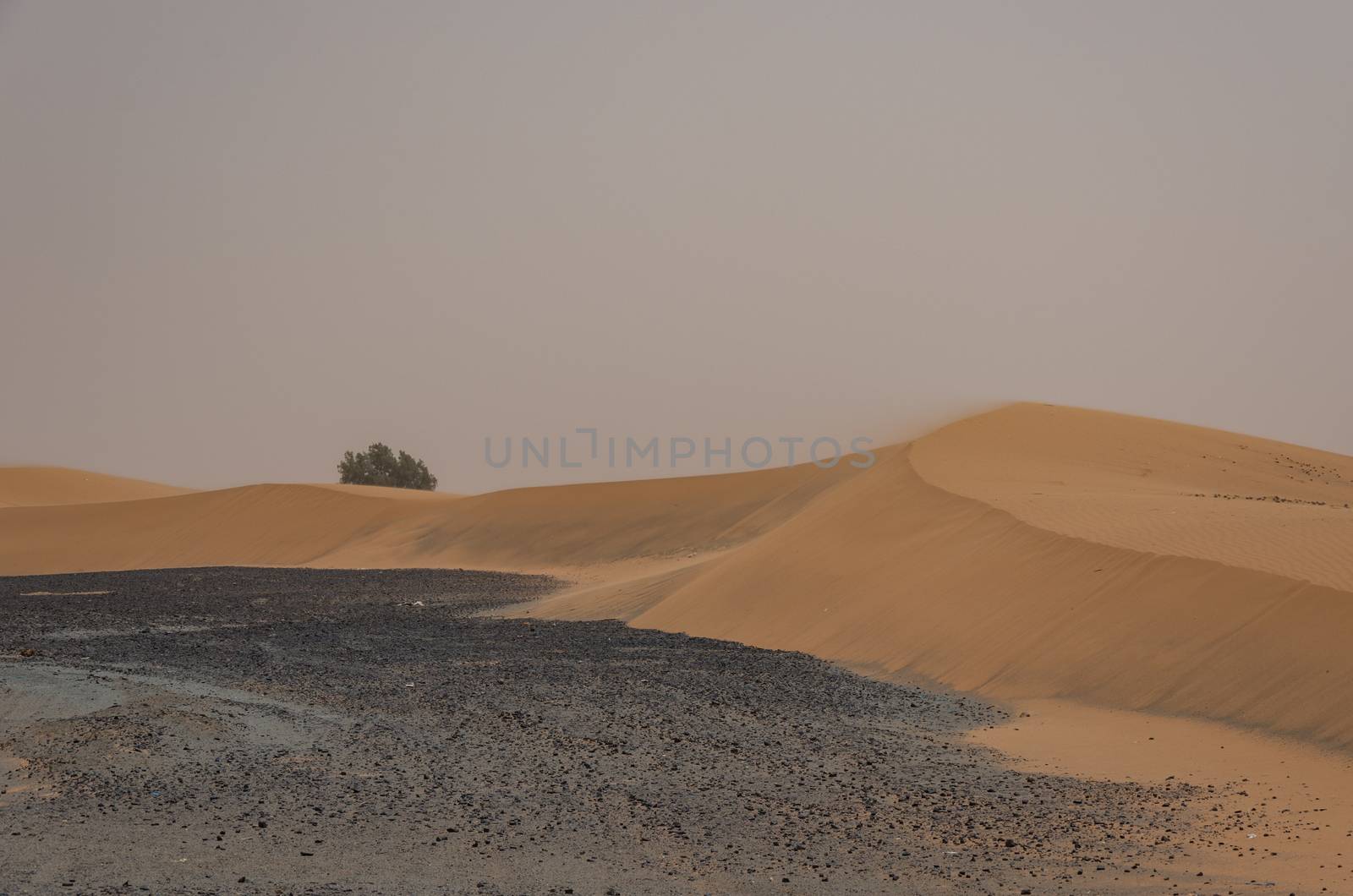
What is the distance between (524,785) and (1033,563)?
980 centimetres

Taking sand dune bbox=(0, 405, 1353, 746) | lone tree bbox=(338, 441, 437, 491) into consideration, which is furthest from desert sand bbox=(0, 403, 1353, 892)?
lone tree bbox=(338, 441, 437, 491)

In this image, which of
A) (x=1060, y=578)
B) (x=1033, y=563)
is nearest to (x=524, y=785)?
(x=1060, y=578)

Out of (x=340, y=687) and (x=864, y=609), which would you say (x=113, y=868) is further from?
(x=864, y=609)

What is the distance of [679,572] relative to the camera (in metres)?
26.9

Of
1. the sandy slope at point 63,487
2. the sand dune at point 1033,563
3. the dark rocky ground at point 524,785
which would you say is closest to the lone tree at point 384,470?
the sandy slope at point 63,487

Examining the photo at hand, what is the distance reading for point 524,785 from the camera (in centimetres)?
979

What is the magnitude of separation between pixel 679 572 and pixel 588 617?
11.4 ft

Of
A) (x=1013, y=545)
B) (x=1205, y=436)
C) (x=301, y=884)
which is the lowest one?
(x=301, y=884)

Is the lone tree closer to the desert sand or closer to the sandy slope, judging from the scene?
the sandy slope

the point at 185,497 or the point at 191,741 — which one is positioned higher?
the point at 185,497

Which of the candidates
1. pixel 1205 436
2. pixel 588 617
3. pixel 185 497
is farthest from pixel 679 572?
pixel 185 497

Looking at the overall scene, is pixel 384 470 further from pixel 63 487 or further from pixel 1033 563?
pixel 1033 563

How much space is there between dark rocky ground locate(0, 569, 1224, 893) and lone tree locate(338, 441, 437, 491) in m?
56.8

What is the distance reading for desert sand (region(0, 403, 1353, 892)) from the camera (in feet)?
38.9
